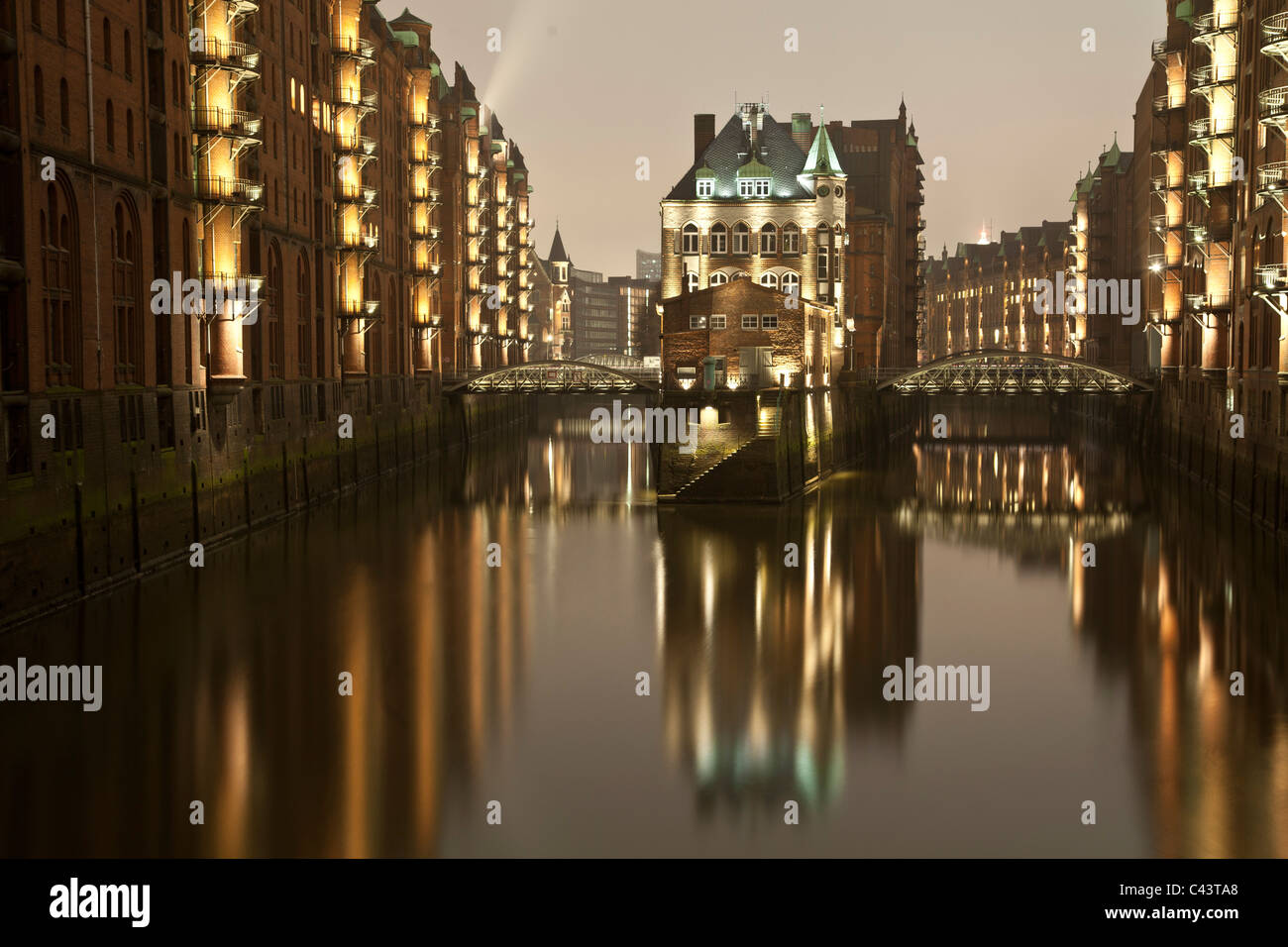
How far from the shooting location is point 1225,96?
51.2 m

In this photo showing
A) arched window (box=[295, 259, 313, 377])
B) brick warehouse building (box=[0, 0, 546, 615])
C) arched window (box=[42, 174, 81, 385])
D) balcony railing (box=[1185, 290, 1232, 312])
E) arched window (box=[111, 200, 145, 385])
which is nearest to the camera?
brick warehouse building (box=[0, 0, 546, 615])

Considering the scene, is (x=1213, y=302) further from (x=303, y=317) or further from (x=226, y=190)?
(x=226, y=190)

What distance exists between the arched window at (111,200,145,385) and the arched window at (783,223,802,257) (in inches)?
1527

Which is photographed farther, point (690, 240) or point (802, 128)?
point (802, 128)

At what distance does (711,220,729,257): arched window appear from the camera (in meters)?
68.3

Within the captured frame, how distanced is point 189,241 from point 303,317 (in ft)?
45.2

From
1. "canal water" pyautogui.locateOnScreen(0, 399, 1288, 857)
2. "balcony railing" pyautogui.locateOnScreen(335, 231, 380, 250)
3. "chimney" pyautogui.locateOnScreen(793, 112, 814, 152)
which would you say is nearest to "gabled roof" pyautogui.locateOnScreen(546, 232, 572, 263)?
"chimney" pyautogui.locateOnScreen(793, 112, 814, 152)

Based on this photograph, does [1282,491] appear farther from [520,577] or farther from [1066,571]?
[520,577]

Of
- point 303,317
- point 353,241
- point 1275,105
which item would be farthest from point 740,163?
point 1275,105

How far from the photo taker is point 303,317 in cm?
5184

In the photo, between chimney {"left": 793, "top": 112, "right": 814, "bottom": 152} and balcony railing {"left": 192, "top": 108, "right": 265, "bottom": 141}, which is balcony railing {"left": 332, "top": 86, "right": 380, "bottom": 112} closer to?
balcony railing {"left": 192, "top": 108, "right": 265, "bottom": 141}

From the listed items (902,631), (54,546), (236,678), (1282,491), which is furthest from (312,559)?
(1282,491)
